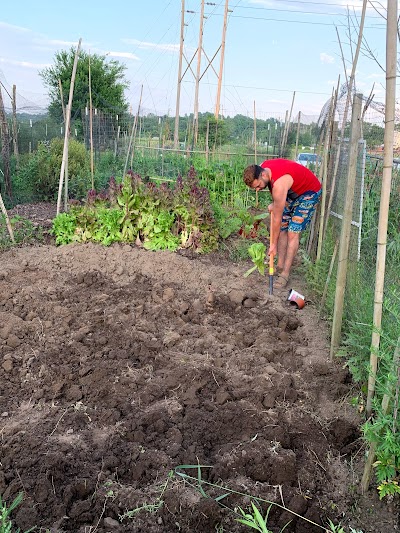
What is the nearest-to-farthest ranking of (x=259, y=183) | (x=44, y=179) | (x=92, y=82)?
(x=259, y=183) < (x=44, y=179) < (x=92, y=82)

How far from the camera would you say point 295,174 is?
572 centimetres

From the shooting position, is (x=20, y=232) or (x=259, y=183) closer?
(x=259, y=183)

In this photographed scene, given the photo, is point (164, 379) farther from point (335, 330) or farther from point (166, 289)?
point (166, 289)

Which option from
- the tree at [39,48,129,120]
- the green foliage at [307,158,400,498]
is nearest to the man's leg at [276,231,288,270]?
the green foliage at [307,158,400,498]

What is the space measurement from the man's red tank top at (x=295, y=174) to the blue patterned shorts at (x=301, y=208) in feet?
0.25

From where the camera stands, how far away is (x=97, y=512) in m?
2.51

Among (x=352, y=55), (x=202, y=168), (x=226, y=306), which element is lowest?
(x=226, y=306)

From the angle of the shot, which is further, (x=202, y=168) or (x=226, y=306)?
(x=202, y=168)

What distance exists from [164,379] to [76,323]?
133 cm

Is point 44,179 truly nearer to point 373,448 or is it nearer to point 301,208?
point 301,208

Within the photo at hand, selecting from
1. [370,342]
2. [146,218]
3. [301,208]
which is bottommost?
[370,342]

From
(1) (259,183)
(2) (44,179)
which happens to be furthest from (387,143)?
(2) (44,179)

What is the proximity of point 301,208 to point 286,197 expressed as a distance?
332mm

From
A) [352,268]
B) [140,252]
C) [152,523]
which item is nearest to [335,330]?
[352,268]
